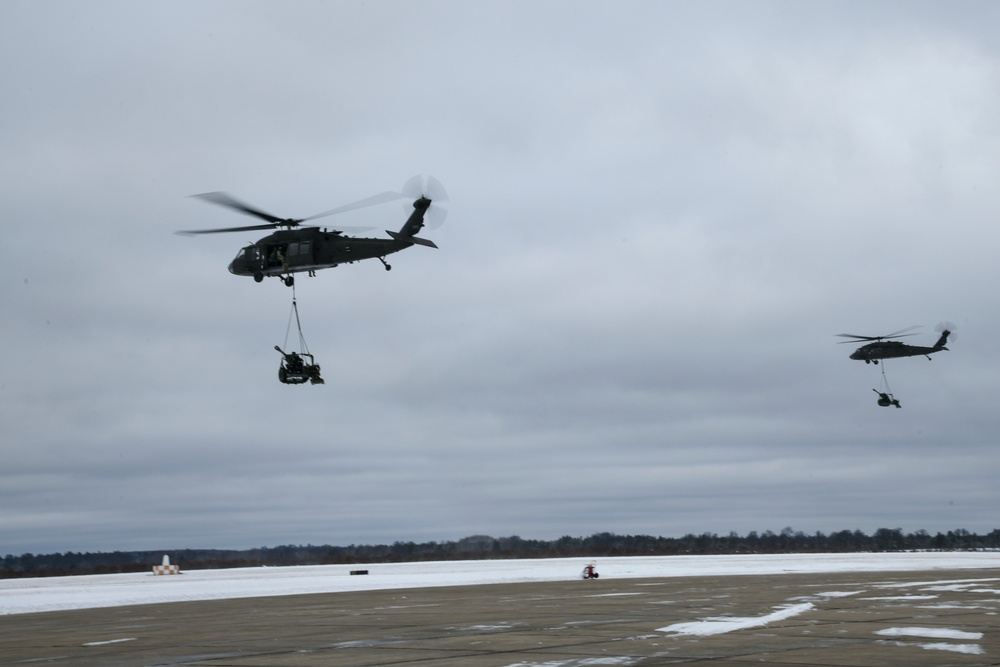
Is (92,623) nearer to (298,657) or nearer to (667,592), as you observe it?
(298,657)

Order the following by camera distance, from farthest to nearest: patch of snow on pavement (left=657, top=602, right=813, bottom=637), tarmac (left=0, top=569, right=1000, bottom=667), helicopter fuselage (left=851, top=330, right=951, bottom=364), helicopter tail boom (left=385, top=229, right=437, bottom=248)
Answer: helicopter fuselage (left=851, top=330, right=951, bottom=364) < helicopter tail boom (left=385, top=229, right=437, bottom=248) < patch of snow on pavement (left=657, top=602, right=813, bottom=637) < tarmac (left=0, top=569, right=1000, bottom=667)

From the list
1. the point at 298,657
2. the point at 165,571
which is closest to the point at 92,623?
the point at 298,657

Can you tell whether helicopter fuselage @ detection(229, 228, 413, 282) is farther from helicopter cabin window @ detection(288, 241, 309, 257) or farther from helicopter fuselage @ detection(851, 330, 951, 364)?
helicopter fuselage @ detection(851, 330, 951, 364)

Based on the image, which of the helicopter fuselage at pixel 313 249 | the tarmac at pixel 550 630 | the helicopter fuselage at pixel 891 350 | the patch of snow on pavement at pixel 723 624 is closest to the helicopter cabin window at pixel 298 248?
the helicopter fuselage at pixel 313 249

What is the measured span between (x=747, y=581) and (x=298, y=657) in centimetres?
3267

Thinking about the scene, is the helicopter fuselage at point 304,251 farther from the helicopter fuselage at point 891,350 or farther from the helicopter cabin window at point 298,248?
the helicopter fuselage at point 891,350

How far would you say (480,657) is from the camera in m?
18.2

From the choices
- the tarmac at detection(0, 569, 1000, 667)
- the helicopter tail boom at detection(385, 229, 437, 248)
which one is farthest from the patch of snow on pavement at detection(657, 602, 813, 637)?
the helicopter tail boom at detection(385, 229, 437, 248)

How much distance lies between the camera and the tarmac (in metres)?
18.0

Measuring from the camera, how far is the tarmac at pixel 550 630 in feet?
59.0

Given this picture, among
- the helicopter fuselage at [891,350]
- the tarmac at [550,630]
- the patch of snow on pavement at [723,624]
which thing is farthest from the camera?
the helicopter fuselage at [891,350]

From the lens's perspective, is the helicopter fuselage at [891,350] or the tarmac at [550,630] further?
the helicopter fuselage at [891,350]

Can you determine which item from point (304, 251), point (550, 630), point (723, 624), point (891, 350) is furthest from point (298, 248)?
point (891, 350)

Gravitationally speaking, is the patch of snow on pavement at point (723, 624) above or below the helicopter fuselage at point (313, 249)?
below
